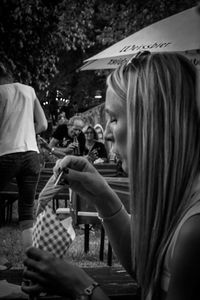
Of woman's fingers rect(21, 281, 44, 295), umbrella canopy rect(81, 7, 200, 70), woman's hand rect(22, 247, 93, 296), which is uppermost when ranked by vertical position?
umbrella canopy rect(81, 7, 200, 70)

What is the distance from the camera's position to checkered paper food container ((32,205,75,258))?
1538 mm

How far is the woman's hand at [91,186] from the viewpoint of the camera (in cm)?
192

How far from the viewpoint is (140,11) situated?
14805 mm

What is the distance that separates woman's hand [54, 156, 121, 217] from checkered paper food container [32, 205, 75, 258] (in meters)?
0.32

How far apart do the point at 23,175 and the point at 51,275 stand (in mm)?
3233

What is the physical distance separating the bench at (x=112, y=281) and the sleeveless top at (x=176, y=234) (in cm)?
108

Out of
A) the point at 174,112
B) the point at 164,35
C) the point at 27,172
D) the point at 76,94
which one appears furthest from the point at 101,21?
the point at 174,112

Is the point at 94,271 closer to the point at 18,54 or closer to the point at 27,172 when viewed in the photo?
the point at 27,172

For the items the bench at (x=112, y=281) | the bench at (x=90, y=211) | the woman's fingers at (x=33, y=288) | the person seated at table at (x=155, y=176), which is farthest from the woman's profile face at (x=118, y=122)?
the bench at (x=90, y=211)

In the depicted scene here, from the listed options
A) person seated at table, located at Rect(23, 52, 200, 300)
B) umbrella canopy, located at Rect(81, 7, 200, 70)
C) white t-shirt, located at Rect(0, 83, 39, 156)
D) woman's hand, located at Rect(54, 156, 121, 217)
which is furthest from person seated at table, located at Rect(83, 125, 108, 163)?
person seated at table, located at Rect(23, 52, 200, 300)

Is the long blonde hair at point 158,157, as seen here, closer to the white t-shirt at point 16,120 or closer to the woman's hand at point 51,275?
the woman's hand at point 51,275

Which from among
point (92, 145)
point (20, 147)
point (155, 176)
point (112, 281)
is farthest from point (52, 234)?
point (92, 145)

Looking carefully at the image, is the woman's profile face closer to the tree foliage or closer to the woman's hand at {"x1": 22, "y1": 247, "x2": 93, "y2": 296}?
the woman's hand at {"x1": 22, "y1": 247, "x2": 93, "y2": 296}

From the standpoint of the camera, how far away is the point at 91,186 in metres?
1.95
